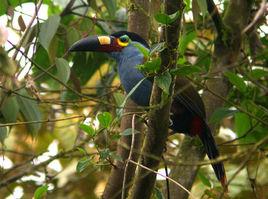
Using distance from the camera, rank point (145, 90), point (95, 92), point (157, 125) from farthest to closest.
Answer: point (95, 92)
point (145, 90)
point (157, 125)

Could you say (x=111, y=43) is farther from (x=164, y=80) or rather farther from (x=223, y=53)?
(x=164, y=80)

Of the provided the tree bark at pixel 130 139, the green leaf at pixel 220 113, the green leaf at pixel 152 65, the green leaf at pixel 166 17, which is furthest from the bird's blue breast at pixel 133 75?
the green leaf at pixel 166 17

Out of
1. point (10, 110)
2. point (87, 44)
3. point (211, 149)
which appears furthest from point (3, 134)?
point (211, 149)

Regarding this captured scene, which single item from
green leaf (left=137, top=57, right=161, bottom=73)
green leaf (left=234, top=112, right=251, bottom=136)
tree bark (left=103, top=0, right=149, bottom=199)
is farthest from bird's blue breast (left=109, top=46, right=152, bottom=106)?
green leaf (left=137, top=57, right=161, bottom=73)

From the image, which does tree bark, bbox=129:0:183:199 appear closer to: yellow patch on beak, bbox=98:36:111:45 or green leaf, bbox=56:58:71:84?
green leaf, bbox=56:58:71:84

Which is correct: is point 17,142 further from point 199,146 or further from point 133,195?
point 133,195

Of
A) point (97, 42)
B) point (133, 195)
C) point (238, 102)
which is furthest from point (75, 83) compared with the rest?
point (133, 195)

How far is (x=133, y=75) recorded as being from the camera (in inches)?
142

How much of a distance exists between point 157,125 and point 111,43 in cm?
133

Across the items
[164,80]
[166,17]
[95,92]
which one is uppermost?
[166,17]

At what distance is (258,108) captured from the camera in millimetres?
3408

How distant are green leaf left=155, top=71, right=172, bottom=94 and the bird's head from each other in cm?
103

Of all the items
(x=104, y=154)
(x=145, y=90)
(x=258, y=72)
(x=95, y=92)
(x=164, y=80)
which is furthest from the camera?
(x=95, y=92)

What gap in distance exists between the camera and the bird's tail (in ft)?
11.4
